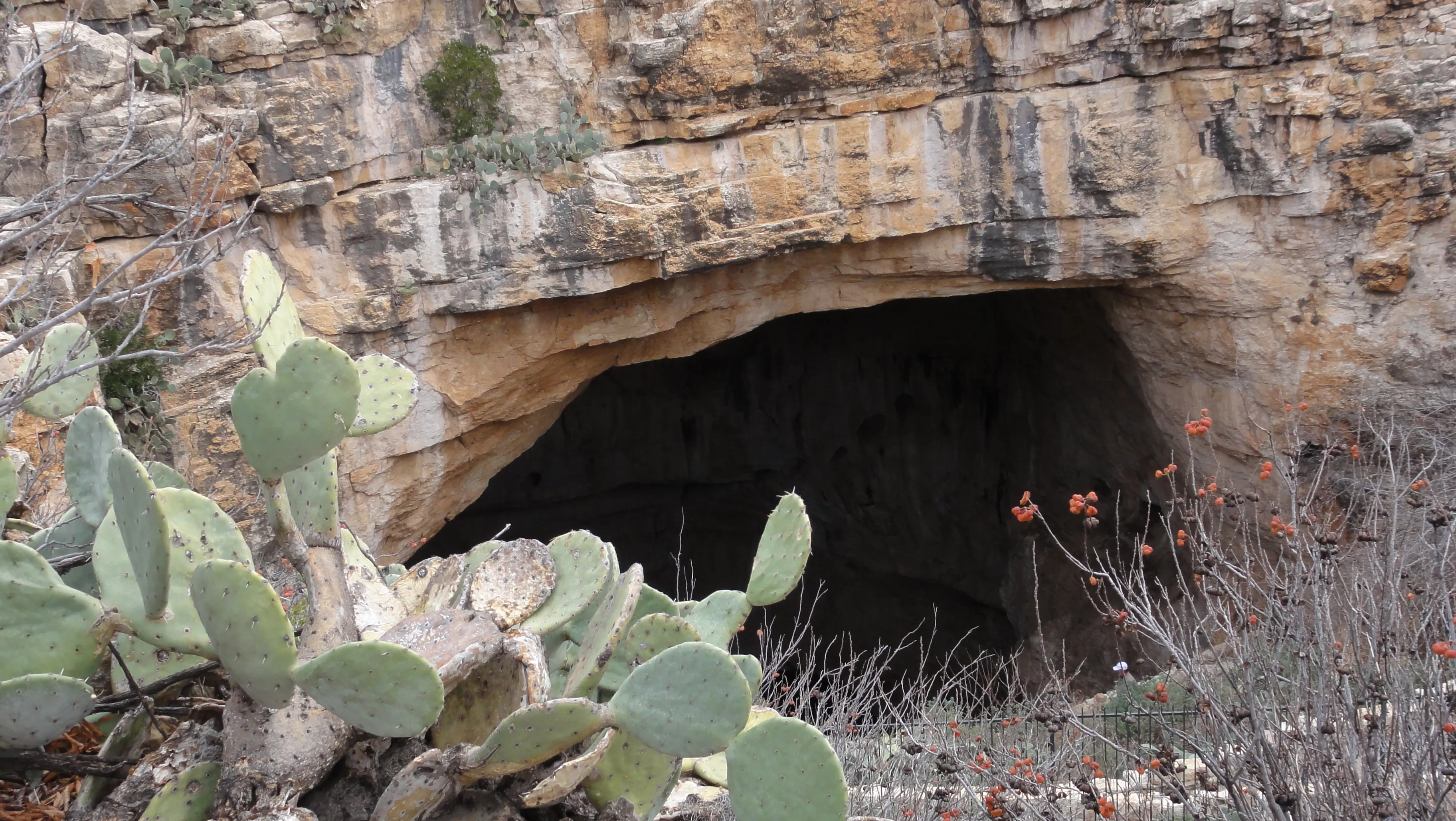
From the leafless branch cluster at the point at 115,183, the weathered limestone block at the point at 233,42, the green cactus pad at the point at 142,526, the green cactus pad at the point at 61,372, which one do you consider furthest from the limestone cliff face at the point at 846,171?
the green cactus pad at the point at 142,526

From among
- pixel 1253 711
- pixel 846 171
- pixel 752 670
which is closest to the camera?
pixel 752 670

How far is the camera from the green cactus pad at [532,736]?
1772mm

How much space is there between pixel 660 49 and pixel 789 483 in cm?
663

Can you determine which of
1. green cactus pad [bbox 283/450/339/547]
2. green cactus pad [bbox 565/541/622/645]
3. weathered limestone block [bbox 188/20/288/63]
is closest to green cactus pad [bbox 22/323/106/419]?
green cactus pad [bbox 283/450/339/547]

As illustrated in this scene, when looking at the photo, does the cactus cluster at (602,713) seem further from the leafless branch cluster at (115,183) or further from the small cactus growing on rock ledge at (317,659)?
Result: the leafless branch cluster at (115,183)

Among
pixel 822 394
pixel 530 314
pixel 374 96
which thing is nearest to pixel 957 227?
pixel 530 314

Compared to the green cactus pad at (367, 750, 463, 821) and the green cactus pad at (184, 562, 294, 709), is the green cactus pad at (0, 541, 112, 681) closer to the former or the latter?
the green cactus pad at (184, 562, 294, 709)

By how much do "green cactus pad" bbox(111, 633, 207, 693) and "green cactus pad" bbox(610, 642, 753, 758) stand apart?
0.89m

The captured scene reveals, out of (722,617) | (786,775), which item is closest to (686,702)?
(786,775)

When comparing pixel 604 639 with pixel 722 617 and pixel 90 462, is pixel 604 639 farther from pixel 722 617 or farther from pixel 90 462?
pixel 90 462

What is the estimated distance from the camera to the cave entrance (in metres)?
9.74

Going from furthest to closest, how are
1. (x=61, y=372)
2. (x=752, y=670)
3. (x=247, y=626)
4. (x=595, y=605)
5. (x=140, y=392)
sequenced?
(x=140, y=392), (x=61, y=372), (x=595, y=605), (x=752, y=670), (x=247, y=626)

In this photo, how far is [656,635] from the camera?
2.24 meters

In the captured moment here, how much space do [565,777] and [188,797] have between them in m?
0.64
